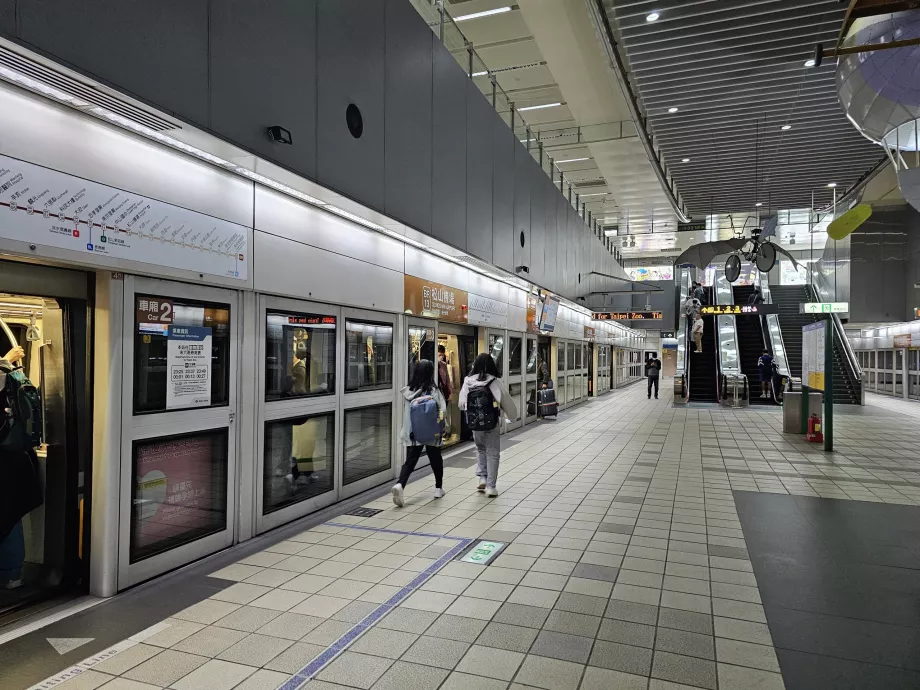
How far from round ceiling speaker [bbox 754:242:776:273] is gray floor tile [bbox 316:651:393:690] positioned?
37.7 feet

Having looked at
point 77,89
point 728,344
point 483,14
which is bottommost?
point 728,344

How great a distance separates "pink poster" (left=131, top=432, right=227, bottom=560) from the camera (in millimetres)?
3703

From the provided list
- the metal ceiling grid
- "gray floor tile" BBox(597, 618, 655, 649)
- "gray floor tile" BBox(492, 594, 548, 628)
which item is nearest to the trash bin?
the metal ceiling grid

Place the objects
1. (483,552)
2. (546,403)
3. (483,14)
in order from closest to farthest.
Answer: (483,552), (483,14), (546,403)

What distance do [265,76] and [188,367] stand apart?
2125 millimetres

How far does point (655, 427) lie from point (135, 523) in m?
10.6

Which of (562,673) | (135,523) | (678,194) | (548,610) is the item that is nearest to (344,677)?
(562,673)

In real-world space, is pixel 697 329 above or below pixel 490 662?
above

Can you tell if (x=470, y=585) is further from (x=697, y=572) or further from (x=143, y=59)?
(x=143, y=59)

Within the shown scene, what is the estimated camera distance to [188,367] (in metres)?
4.00

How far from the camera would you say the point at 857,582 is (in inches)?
149

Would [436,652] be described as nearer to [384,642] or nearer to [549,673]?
[384,642]

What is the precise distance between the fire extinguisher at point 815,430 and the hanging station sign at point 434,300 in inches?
256

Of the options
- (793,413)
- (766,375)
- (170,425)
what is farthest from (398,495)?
(766,375)
